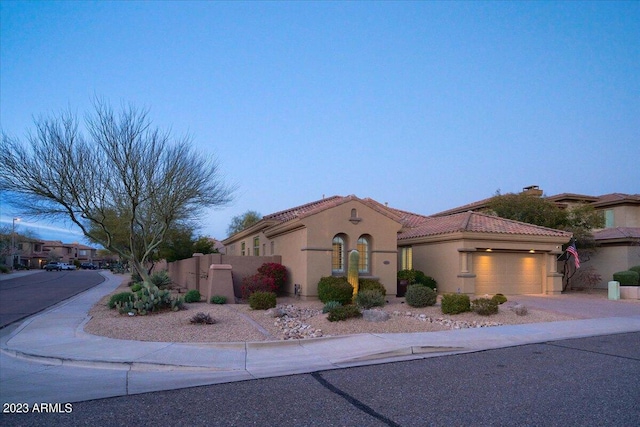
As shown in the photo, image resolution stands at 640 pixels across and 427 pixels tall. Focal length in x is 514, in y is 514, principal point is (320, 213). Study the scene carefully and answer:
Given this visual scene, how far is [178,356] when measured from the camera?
10.4 m

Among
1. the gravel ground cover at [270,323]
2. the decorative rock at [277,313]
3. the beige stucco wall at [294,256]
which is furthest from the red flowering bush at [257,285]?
the decorative rock at [277,313]

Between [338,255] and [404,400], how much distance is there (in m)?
14.5

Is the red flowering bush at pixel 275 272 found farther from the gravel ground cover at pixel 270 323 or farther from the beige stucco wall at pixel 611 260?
the beige stucco wall at pixel 611 260

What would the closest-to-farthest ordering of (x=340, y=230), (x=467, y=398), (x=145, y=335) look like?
1. (x=467, y=398)
2. (x=145, y=335)
3. (x=340, y=230)

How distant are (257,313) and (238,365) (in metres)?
6.99

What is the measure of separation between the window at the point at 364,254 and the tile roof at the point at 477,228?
4.32 metres

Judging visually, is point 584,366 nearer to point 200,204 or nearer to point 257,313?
point 257,313

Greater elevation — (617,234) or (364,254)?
(617,234)

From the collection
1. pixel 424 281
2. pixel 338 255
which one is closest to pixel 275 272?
pixel 338 255

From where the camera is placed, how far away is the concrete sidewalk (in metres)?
8.53

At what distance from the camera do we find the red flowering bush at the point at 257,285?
2119 centimetres

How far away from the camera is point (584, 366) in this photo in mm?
9695

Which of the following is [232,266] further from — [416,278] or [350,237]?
[416,278]

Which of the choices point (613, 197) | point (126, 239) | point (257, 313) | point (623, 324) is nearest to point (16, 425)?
point (257, 313)
